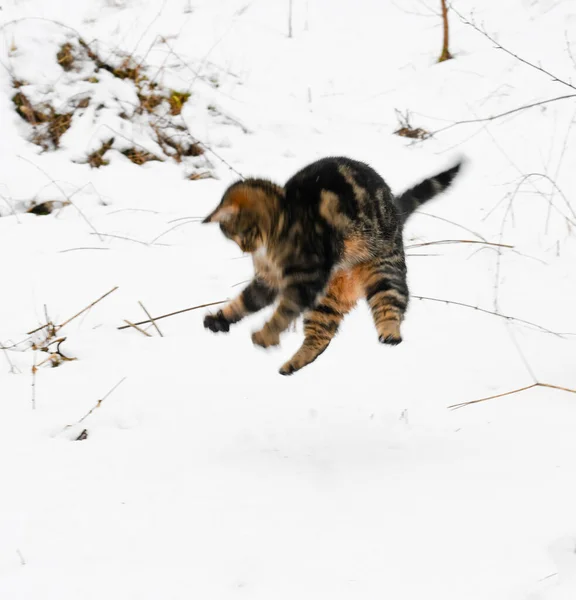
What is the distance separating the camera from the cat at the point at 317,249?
267 centimetres

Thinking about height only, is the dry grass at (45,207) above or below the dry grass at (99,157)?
below

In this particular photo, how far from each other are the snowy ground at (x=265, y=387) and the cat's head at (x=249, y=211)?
33.4 inches

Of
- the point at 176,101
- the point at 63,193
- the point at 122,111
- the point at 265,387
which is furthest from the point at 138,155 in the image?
the point at 265,387

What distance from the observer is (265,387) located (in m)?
3.22

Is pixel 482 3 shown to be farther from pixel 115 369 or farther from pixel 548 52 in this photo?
pixel 115 369

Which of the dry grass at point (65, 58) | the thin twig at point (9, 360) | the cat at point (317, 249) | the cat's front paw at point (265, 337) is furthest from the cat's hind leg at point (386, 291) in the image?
the dry grass at point (65, 58)

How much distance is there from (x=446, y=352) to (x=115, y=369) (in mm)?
1747

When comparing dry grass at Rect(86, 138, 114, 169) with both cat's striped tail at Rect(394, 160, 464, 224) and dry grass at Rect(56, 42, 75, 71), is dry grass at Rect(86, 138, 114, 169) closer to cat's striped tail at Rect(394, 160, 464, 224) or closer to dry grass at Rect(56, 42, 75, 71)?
dry grass at Rect(56, 42, 75, 71)

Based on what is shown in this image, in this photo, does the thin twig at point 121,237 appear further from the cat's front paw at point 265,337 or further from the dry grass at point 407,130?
the dry grass at point 407,130

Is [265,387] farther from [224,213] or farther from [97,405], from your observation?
[224,213]

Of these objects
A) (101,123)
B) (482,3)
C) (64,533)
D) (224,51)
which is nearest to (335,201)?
(64,533)

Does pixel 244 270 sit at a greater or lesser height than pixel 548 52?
lesser

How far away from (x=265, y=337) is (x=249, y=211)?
20.5 inches

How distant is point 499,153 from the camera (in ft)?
20.0
